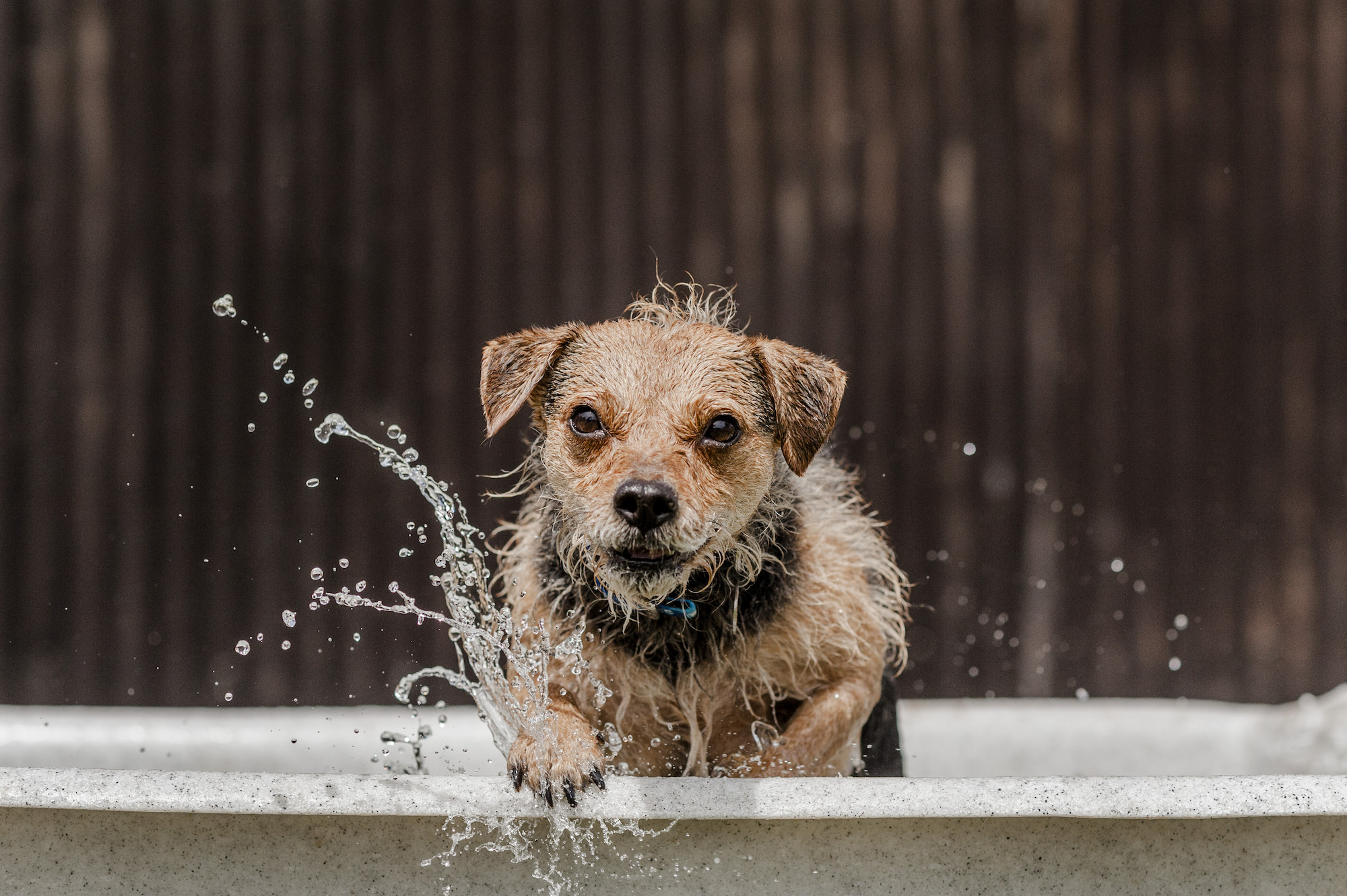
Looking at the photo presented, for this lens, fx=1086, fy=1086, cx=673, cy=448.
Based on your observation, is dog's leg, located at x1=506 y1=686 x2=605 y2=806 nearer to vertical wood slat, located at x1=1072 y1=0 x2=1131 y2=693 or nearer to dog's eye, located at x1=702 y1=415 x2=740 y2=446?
dog's eye, located at x1=702 y1=415 x2=740 y2=446

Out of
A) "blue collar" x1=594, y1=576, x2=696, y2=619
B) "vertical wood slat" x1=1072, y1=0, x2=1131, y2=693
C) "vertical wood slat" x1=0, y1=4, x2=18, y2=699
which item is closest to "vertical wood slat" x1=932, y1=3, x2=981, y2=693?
"vertical wood slat" x1=1072, y1=0, x2=1131, y2=693

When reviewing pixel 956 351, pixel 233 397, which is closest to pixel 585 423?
pixel 956 351

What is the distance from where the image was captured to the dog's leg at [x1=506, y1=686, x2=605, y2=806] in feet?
5.78

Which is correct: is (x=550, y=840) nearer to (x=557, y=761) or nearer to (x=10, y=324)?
(x=557, y=761)

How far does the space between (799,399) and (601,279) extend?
217cm

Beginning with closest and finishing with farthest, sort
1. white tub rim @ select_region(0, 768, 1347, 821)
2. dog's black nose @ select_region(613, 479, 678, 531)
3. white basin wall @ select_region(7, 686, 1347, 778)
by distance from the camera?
white tub rim @ select_region(0, 768, 1347, 821) → dog's black nose @ select_region(613, 479, 678, 531) → white basin wall @ select_region(7, 686, 1347, 778)

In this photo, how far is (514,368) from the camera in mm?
2270

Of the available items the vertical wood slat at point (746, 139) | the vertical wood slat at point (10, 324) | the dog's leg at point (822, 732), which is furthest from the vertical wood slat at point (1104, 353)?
the vertical wood slat at point (10, 324)

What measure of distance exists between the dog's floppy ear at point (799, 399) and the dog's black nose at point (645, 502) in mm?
404

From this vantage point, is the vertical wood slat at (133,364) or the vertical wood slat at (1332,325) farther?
the vertical wood slat at (1332,325)

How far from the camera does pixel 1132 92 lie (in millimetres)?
4332

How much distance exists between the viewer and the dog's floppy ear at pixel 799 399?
7.22 feet

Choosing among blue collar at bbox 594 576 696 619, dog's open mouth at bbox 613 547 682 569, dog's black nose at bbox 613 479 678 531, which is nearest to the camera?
Result: dog's black nose at bbox 613 479 678 531

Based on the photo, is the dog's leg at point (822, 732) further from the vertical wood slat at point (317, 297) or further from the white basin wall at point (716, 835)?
the vertical wood slat at point (317, 297)
